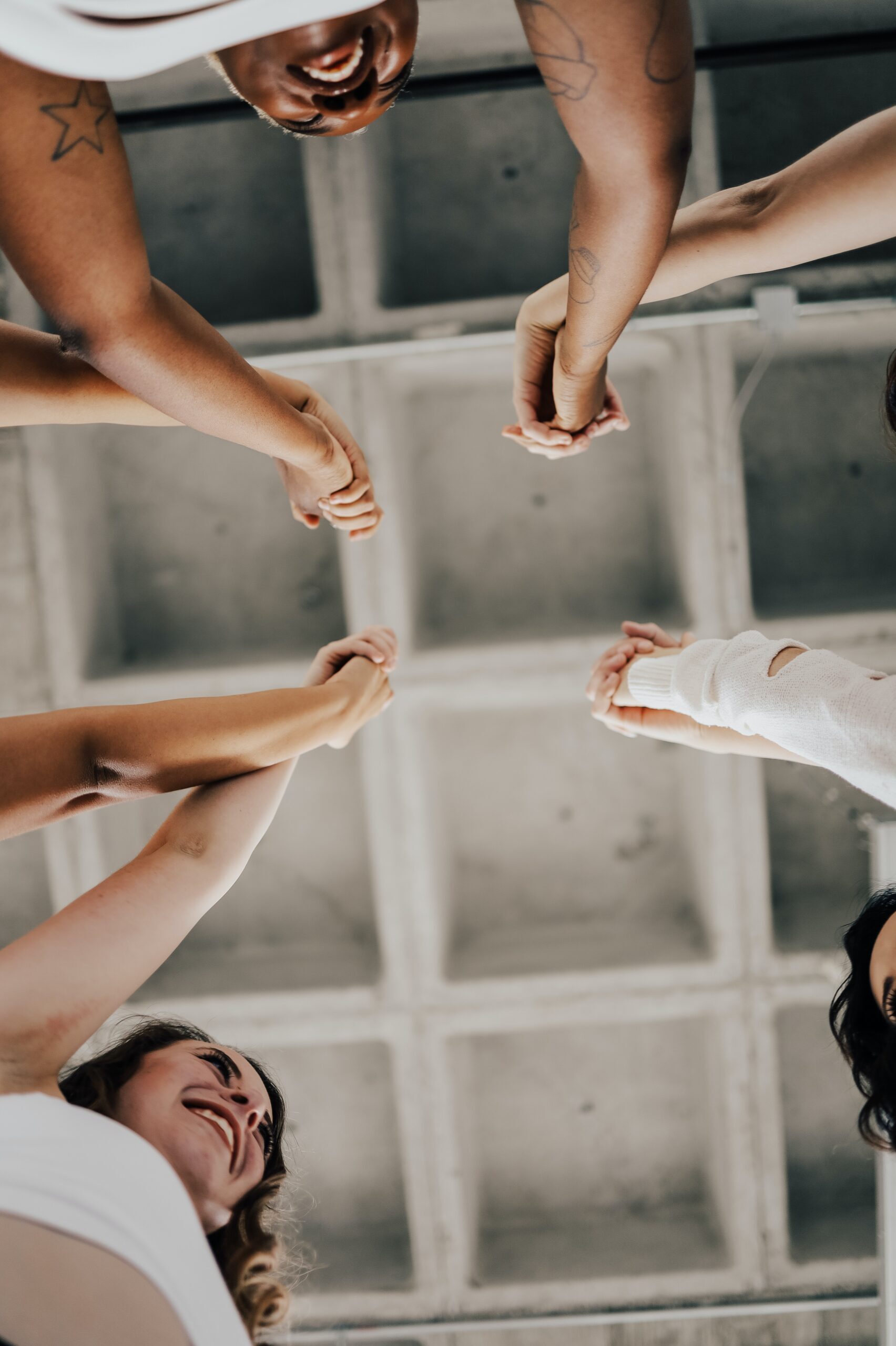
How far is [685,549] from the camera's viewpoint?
2250 mm

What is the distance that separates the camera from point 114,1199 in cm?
96

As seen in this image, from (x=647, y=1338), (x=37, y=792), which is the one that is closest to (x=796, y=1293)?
(x=647, y=1338)

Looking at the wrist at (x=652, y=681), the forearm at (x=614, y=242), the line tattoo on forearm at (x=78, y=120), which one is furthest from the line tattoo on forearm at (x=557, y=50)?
the wrist at (x=652, y=681)

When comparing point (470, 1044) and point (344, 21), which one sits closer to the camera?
point (344, 21)

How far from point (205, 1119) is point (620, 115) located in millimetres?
1386

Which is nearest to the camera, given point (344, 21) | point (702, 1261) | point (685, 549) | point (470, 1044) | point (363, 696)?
point (344, 21)

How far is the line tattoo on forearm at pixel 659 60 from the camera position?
0.82m

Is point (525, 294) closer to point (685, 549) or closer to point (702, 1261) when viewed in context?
point (685, 549)

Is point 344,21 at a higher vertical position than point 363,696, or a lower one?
higher

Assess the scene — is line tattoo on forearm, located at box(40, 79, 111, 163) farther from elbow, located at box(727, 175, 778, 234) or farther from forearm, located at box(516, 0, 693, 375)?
elbow, located at box(727, 175, 778, 234)

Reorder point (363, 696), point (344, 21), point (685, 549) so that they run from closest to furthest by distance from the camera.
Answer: point (344, 21)
point (363, 696)
point (685, 549)

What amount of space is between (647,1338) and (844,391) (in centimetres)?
281

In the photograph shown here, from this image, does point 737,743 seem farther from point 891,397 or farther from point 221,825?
point 221,825

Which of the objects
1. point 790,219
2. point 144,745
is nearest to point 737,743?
point 790,219
